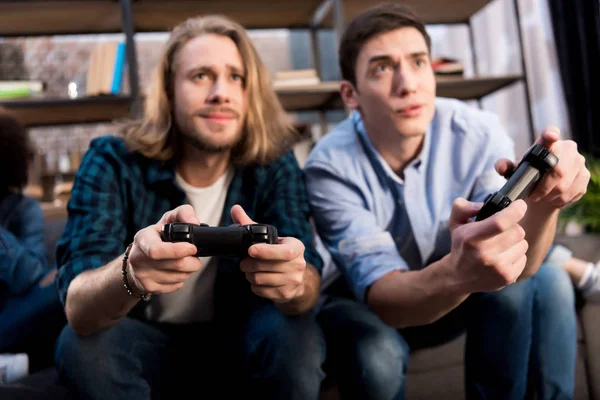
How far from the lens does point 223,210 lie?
1.01 metres

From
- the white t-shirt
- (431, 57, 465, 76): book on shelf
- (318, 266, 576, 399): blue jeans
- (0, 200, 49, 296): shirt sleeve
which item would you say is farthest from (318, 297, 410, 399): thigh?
(431, 57, 465, 76): book on shelf

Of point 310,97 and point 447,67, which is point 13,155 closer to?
point 310,97

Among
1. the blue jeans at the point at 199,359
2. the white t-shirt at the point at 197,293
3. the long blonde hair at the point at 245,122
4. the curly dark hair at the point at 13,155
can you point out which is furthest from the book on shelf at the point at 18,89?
the blue jeans at the point at 199,359

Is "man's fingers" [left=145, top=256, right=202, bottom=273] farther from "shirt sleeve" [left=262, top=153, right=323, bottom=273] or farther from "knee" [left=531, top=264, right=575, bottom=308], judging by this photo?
"knee" [left=531, top=264, right=575, bottom=308]

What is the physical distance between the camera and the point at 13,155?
1.33 meters

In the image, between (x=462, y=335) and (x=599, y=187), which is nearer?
(x=462, y=335)

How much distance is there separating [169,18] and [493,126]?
1.38 metres

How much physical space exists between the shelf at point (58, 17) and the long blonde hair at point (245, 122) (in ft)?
3.25

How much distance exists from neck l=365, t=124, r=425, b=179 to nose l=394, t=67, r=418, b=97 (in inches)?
4.3

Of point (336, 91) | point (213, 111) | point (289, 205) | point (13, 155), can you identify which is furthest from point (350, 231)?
point (336, 91)

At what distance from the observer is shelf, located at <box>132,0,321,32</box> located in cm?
201

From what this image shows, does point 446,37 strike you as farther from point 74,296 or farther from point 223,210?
point 74,296

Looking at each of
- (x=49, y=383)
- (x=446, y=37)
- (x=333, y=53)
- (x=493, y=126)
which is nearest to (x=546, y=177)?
(x=493, y=126)

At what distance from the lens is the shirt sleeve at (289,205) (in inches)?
38.3
